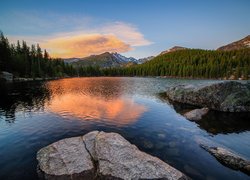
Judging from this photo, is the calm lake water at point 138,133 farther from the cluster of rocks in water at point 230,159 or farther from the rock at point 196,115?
the rock at point 196,115

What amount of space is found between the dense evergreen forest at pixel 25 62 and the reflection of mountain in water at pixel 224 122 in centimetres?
9879

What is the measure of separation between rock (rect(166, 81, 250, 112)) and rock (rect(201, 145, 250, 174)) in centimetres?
1945

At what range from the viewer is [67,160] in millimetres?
11680

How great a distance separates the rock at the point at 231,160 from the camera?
42.6 feet

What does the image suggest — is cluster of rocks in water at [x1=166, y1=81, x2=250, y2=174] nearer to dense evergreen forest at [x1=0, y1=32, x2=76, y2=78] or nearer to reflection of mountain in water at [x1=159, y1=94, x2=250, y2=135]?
reflection of mountain in water at [x1=159, y1=94, x2=250, y2=135]

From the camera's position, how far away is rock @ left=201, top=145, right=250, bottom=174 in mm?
12998

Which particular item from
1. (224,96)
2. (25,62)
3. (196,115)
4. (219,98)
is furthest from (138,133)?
(25,62)

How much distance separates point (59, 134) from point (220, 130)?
20.3 m

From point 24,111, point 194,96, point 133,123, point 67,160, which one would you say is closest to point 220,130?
point 133,123

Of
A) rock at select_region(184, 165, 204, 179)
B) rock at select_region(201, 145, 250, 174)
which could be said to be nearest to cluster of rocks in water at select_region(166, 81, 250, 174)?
rock at select_region(201, 145, 250, 174)

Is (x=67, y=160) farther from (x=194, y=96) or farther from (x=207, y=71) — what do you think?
(x=207, y=71)

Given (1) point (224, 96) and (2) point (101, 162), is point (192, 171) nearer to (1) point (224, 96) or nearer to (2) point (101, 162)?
(2) point (101, 162)

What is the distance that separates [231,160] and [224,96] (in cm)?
2173

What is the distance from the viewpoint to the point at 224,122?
83.4ft
